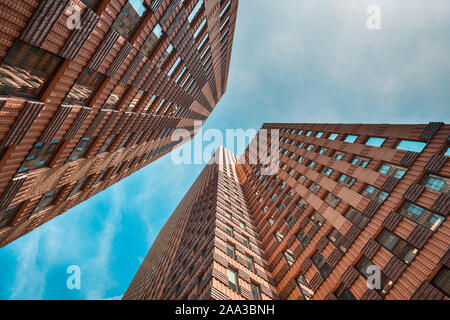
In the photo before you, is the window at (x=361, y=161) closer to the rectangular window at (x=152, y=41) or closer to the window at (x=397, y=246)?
the window at (x=397, y=246)

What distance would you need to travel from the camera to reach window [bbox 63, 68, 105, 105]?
39.4 ft

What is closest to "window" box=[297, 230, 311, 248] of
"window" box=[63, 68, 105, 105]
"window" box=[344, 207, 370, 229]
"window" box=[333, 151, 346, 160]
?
"window" box=[344, 207, 370, 229]

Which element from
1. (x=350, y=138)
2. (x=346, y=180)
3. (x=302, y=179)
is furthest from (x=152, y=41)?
(x=302, y=179)

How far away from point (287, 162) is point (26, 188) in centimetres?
3111

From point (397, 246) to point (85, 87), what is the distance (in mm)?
21055

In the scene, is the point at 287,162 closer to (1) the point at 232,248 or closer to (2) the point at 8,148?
(1) the point at 232,248

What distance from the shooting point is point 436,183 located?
13188 mm

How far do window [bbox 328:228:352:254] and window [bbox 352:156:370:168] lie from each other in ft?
22.0

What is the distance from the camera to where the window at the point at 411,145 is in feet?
50.6

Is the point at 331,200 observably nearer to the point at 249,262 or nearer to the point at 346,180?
the point at 346,180

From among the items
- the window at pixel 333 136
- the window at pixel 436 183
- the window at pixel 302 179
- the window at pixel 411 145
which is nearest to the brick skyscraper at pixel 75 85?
the window at pixel 302 179
